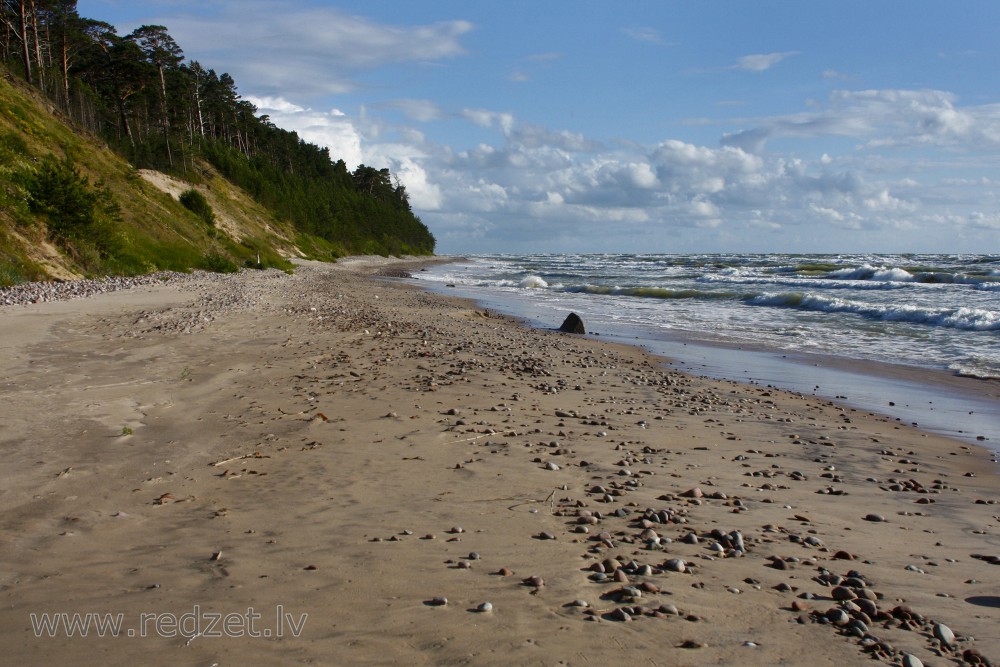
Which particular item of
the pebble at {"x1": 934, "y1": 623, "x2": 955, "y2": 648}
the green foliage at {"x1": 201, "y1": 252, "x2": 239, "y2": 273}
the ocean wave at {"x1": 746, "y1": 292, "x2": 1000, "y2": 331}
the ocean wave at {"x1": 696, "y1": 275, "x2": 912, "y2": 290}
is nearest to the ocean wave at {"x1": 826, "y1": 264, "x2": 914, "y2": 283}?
the ocean wave at {"x1": 696, "y1": 275, "x2": 912, "y2": 290}

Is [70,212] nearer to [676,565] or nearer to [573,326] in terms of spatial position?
[573,326]

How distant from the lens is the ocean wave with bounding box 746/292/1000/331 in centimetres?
2227

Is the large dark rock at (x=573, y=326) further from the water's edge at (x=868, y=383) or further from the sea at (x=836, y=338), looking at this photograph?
the water's edge at (x=868, y=383)

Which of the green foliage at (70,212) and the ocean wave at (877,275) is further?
the ocean wave at (877,275)

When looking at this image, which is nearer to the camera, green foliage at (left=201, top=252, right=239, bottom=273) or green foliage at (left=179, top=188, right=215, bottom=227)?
green foliage at (left=201, top=252, right=239, bottom=273)

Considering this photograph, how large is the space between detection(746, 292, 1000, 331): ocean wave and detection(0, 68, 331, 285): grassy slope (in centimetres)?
2892

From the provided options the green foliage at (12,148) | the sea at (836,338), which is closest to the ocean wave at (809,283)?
the sea at (836,338)

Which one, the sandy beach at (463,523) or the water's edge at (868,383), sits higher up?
the sandy beach at (463,523)

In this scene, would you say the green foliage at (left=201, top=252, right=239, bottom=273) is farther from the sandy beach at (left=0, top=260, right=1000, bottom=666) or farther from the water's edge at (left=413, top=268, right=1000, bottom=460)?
the sandy beach at (left=0, top=260, right=1000, bottom=666)

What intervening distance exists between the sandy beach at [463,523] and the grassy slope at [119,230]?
1322 centimetres

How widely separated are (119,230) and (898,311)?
32.3 m

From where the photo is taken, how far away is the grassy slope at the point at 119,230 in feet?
70.1

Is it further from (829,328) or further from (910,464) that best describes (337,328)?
(829,328)

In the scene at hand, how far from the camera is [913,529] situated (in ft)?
17.8
